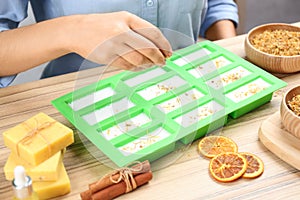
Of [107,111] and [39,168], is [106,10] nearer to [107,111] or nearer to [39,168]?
[107,111]

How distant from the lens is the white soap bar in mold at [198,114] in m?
0.99

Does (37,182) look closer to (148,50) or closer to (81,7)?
(148,50)

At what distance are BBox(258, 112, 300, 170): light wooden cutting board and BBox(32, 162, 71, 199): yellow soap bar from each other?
382 mm

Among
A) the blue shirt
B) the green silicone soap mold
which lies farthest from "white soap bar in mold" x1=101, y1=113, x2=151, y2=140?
the blue shirt

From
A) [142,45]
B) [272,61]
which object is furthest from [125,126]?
[272,61]

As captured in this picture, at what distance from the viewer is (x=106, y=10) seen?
1.29 metres

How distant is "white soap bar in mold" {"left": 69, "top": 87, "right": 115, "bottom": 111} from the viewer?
3.39 ft

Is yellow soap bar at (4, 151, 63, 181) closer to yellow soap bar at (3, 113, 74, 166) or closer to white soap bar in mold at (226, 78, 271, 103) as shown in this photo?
yellow soap bar at (3, 113, 74, 166)

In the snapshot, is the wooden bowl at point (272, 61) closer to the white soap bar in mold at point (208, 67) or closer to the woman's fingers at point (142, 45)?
the white soap bar in mold at point (208, 67)

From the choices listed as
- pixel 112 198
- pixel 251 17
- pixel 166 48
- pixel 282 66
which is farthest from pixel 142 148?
pixel 251 17

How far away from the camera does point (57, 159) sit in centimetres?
88

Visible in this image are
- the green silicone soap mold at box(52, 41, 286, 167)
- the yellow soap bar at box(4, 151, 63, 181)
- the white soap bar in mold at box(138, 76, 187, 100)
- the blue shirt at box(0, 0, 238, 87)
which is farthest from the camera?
the blue shirt at box(0, 0, 238, 87)

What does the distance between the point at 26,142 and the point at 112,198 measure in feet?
0.57

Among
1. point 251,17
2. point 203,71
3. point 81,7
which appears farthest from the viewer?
point 251,17
